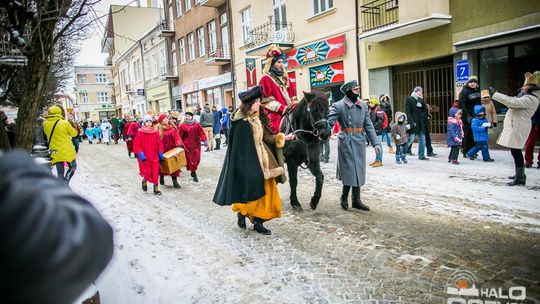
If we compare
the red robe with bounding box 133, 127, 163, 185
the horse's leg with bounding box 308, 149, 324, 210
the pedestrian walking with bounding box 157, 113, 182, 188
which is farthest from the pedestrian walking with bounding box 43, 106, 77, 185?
the horse's leg with bounding box 308, 149, 324, 210

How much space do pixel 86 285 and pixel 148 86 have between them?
139 ft

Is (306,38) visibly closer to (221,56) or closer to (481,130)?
(221,56)

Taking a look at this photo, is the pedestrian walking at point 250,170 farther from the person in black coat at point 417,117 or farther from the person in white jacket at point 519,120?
the person in black coat at point 417,117

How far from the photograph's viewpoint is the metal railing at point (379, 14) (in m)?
14.6

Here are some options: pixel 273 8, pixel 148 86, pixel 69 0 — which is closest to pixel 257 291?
pixel 69 0

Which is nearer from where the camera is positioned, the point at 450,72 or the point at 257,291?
the point at 257,291

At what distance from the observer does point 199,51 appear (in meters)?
29.4

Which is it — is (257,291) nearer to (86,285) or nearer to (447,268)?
(447,268)

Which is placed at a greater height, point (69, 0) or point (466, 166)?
point (69, 0)

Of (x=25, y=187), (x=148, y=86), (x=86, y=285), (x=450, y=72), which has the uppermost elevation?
(x=148, y=86)

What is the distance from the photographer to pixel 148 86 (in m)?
41.1

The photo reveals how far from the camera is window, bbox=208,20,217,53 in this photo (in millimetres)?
27156

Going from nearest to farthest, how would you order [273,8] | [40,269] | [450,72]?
[40,269] → [450,72] → [273,8]

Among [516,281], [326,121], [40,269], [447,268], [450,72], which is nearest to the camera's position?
[40,269]
